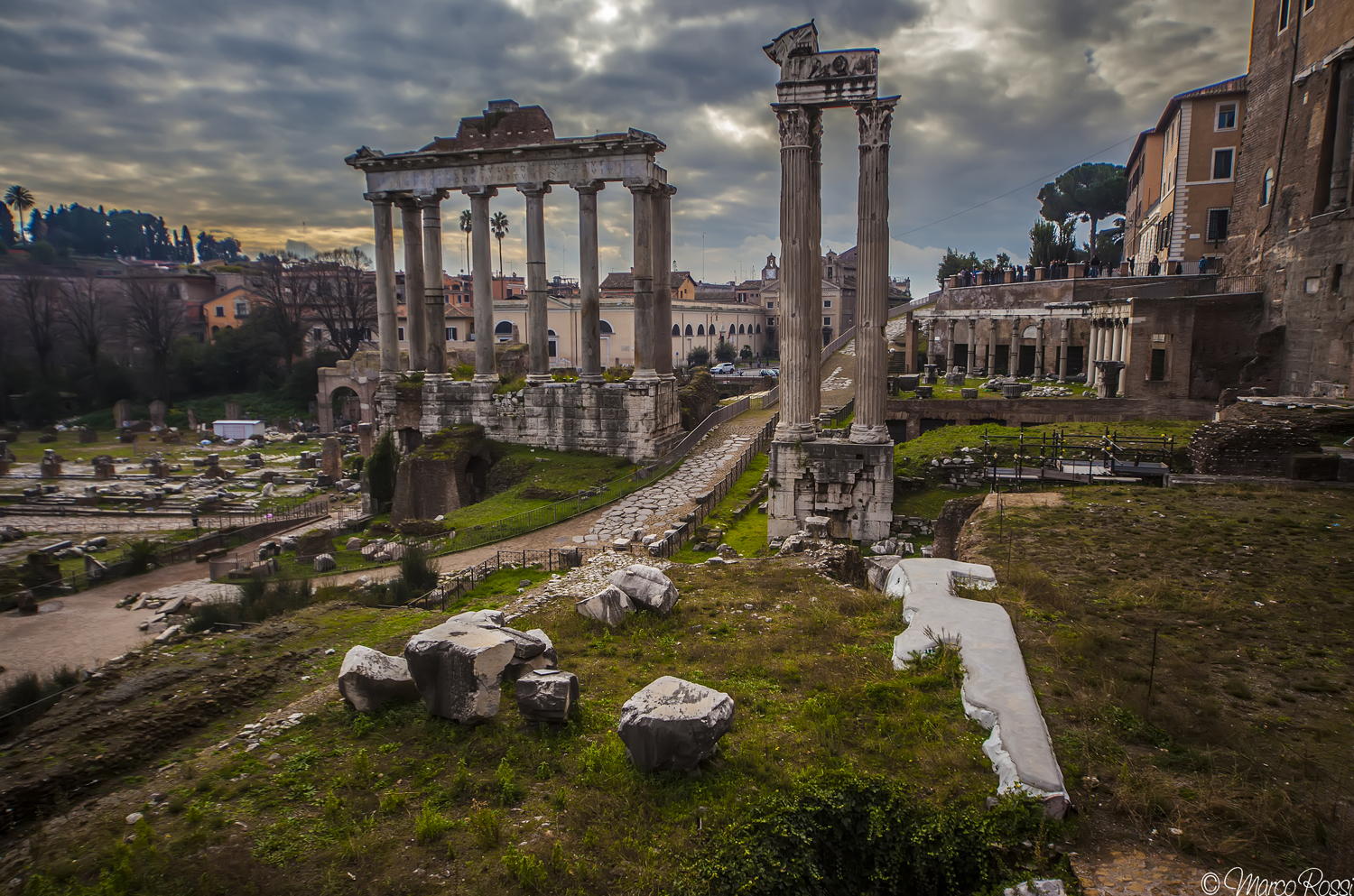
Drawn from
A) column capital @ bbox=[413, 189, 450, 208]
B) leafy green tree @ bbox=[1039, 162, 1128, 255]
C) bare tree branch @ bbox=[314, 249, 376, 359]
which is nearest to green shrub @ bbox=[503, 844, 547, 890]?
column capital @ bbox=[413, 189, 450, 208]

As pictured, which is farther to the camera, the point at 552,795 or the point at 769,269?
the point at 769,269

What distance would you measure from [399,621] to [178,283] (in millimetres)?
55849

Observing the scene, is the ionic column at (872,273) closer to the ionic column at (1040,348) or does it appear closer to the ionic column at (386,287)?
the ionic column at (386,287)

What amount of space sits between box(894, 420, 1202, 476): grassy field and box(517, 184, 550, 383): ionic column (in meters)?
11.6

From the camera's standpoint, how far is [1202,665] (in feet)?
22.6

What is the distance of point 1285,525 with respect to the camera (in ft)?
35.3

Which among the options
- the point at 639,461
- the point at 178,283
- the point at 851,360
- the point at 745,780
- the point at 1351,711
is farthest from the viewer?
the point at 178,283

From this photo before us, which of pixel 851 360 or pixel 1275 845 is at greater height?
pixel 851 360

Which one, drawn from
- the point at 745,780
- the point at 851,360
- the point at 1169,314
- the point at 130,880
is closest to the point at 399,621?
the point at 130,880

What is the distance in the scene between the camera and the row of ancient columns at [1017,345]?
32.7 metres

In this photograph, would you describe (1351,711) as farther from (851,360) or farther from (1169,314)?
(851,360)

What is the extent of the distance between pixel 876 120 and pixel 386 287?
17639 millimetres

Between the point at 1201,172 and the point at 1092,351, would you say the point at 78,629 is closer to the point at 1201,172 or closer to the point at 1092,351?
the point at 1092,351
